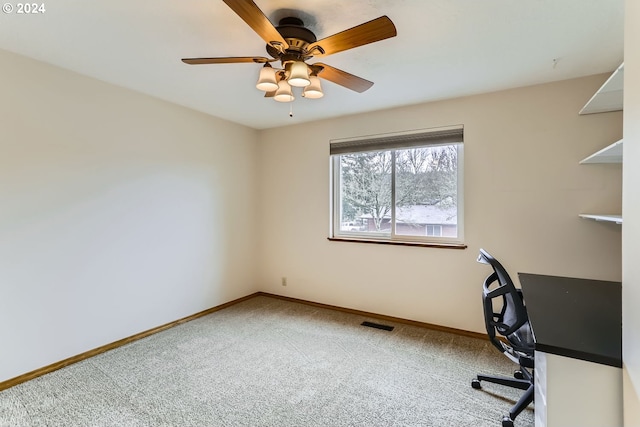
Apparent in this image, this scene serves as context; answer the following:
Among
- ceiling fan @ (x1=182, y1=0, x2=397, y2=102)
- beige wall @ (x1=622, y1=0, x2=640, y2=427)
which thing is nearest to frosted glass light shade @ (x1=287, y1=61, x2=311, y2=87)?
ceiling fan @ (x1=182, y1=0, x2=397, y2=102)

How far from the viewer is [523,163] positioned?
8.98 ft

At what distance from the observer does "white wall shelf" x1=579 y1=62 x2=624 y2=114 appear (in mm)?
1818

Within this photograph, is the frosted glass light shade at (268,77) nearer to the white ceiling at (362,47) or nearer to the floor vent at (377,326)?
the white ceiling at (362,47)

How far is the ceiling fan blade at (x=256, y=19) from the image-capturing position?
1259 millimetres

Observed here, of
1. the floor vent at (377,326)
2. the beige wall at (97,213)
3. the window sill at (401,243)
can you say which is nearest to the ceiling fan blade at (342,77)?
the window sill at (401,243)

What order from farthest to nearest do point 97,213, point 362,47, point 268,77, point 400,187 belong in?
point 400,187, point 97,213, point 362,47, point 268,77

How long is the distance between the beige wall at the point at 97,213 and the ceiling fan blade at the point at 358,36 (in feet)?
6.96

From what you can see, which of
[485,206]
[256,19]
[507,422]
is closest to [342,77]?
[256,19]

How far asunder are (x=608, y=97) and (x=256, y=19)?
242 centimetres

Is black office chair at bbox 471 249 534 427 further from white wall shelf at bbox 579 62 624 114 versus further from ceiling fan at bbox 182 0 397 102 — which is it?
ceiling fan at bbox 182 0 397 102

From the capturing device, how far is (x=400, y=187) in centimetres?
346

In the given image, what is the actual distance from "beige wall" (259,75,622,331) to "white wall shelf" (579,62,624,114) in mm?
117

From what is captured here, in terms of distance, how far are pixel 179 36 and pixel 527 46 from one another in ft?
7.54

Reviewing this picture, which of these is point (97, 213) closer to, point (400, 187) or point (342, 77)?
point (342, 77)
